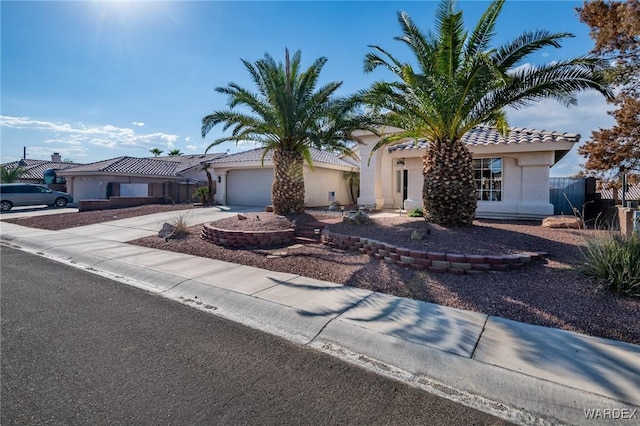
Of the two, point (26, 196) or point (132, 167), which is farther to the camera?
point (132, 167)

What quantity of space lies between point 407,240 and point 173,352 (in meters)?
5.77

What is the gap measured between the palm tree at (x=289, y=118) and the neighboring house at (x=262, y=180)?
6.44 meters

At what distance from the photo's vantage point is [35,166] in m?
40.1

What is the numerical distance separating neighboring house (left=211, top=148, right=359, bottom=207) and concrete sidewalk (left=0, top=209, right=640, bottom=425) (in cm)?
1303

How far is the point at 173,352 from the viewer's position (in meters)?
4.09

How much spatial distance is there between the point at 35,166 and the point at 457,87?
49.9m

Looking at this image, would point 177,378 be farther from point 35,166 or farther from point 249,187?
point 35,166

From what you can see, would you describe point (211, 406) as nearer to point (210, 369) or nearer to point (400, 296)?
point (210, 369)

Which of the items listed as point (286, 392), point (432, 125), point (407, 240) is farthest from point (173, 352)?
point (432, 125)

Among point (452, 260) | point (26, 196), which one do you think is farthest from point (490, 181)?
point (26, 196)

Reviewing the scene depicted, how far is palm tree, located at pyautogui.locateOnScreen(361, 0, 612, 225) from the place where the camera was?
7504 millimetres

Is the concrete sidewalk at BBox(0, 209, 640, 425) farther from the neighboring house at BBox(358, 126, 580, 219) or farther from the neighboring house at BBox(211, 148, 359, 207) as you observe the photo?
the neighboring house at BBox(211, 148, 359, 207)

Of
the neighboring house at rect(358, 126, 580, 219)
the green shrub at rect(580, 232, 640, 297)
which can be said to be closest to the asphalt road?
the green shrub at rect(580, 232, 640, 297)

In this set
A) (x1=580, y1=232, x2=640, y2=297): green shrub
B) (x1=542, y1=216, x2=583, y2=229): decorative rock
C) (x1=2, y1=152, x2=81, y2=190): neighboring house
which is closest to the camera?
(x1=580, y1=232, x2=640, y2=297): green shrub
